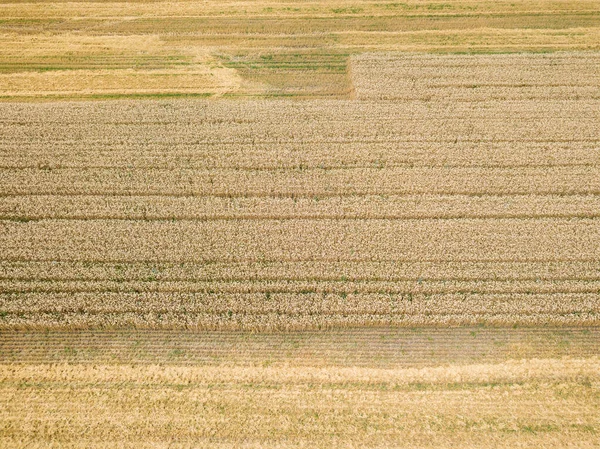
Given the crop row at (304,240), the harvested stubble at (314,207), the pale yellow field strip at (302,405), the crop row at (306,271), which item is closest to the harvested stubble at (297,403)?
the pale yellow field strip at (302,405)

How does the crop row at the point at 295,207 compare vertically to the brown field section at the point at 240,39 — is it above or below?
below

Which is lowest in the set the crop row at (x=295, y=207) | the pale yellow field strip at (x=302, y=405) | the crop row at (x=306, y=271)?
the pale yellow field strip at (x=302, y=405)

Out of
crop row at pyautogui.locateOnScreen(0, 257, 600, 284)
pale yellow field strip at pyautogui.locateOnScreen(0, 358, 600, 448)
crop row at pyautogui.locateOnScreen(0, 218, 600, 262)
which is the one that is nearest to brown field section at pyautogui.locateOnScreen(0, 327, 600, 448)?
pale yellow field strip at pyautogui.locateOnScreen(0, 358, 600, 448)

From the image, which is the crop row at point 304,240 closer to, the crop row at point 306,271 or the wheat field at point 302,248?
the wheat field at point 302,248

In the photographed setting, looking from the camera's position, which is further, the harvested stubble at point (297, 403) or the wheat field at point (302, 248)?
the wheat field at point (302, 248)

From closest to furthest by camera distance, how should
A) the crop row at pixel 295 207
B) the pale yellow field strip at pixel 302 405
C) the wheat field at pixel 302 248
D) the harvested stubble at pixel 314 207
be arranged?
the pale yellow field strip at pixel 302 405, the wheat field at pixel 302 248, the harvested stubble at pixel 314 207, the crop row at pixel 295 207

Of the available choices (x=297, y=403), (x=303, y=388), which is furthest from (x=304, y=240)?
(x=297, y=403)

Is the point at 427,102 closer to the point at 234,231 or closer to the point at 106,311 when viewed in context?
the point at 234,231

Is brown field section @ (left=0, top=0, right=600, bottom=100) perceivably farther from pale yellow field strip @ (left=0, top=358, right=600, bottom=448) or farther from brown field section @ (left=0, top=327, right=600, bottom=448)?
pale yellow field strip @ (left=0, top=358, right=600, bottom=448)
